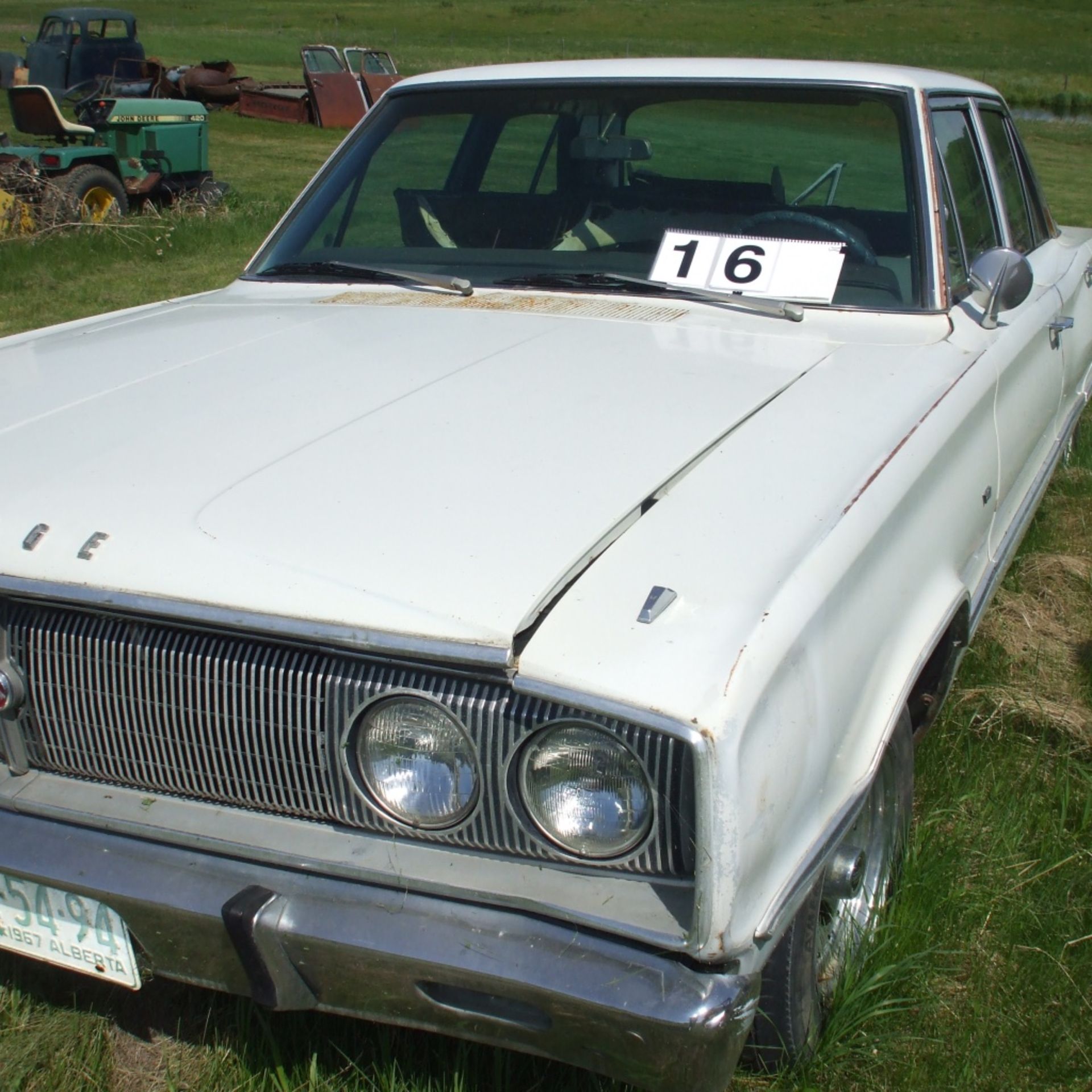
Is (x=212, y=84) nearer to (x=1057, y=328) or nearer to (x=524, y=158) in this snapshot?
(x=524, y=158)

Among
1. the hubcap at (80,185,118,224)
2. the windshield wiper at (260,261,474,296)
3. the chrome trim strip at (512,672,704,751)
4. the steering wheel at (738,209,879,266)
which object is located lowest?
the hubcap at (80,185,118,224)

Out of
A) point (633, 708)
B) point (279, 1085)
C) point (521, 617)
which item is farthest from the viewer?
point (279, 1085)

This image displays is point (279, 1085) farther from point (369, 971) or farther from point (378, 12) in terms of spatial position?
point (378, 12)

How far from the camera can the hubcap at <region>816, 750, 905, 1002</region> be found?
1.94 metres

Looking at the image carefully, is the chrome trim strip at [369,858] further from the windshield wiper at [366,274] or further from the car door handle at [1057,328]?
the car door handle at [1057,328]

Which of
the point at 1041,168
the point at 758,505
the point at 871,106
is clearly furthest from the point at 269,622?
the point at 1041,168

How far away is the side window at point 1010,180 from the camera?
368 centimetres

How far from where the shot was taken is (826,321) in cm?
271

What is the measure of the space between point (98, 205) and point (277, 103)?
11.8 m

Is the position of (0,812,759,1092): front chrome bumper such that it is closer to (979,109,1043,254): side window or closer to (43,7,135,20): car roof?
(979,109,1043,254): side window

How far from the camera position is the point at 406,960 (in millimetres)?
1595

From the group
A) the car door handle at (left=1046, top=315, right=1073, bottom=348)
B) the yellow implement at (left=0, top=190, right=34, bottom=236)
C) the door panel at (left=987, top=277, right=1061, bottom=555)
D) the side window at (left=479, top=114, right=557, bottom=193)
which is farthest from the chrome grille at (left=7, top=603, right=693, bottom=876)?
the yellow implement at (left=0, top=190, right=34, bottom=236)

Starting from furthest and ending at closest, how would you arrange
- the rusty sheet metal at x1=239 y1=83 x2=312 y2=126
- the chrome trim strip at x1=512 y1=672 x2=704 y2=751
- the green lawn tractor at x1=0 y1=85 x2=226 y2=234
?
the rusty sheet metal at x1=239 y1=83 x2=312 y2=126 < the green lawn tractor at x1=0 y1=85 x2=226 y2=234 < the chrome trim strip at x1=512 y1=672 x2=704 y2=751

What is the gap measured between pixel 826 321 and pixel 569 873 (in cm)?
157
